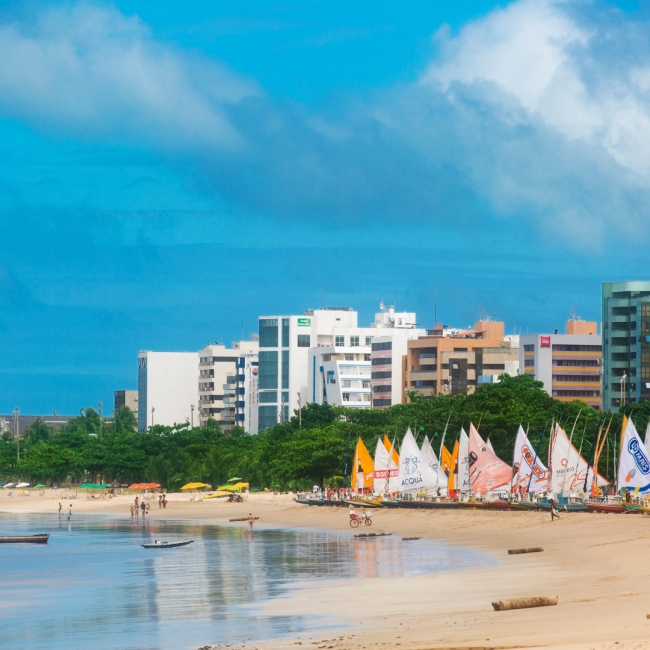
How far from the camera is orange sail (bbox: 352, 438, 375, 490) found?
9375 centimetres

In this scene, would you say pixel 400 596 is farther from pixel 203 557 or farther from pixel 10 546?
pixel 10 546

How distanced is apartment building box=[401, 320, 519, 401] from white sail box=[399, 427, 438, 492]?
8937 centimetres

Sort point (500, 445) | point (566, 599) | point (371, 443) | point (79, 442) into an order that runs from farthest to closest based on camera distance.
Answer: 1. point (79, 442)
2. point (371, 443)
3. point (500, 445)
4. point (566, 599)

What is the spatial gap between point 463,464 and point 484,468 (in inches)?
89.8

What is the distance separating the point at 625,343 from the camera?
493ft

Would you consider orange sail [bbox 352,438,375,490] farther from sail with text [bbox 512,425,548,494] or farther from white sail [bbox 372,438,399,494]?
sail with text [bbox 512,425,548,494]

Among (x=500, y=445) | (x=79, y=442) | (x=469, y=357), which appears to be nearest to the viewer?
(x=500, y=445)

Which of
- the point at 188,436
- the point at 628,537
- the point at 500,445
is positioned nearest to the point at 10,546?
the point at 628,537

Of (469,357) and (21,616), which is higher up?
(469,357)

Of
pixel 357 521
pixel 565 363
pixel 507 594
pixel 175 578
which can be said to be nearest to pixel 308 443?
pixel 357 521

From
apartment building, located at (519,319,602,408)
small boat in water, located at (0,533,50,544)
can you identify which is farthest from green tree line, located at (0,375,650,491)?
small boat in water, located at (0,533,50,544)

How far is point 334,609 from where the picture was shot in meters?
37.4

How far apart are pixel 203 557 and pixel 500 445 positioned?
44286 millimetres

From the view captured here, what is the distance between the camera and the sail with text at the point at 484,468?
82938 mm
